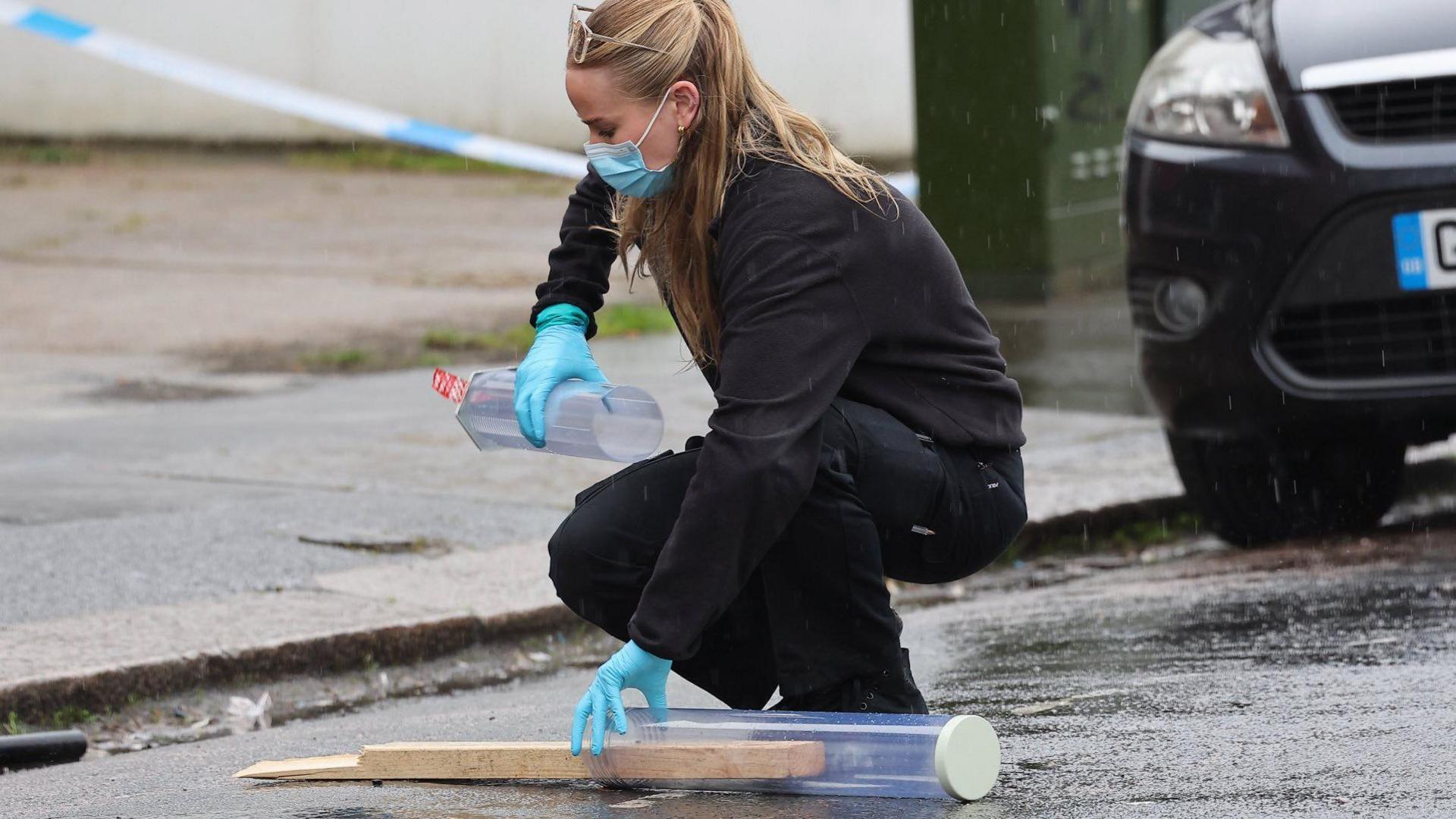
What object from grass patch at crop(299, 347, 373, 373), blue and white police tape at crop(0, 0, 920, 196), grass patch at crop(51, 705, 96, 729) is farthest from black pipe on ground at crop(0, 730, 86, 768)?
blue and white police tape at crop(0, 0, 920, 196)

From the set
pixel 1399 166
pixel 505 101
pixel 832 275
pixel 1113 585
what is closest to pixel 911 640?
pixel 1113 585

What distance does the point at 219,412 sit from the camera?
752cm

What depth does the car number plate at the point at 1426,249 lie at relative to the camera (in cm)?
467

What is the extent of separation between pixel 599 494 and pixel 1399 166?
8.01 ft

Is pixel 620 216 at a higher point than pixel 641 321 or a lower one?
higher

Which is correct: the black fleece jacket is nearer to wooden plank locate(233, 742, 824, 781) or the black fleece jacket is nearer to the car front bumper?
wooden plank locate(233, 742, 824, 781)

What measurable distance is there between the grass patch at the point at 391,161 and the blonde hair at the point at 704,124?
518 inches

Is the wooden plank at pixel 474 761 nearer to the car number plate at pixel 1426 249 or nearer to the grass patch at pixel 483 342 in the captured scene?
the car number plate at pixel 1426 249

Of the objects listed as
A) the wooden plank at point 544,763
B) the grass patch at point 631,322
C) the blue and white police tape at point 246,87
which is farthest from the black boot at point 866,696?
the blue and white police tape at point 246,87

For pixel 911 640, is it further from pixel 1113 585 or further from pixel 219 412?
pixel 219 412

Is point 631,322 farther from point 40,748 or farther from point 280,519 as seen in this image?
point 40,748

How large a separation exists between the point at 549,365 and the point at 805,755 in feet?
2.47

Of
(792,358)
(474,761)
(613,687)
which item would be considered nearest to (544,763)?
(474,761)

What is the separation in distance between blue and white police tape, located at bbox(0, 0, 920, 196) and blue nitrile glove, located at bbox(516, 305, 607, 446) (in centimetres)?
1093
